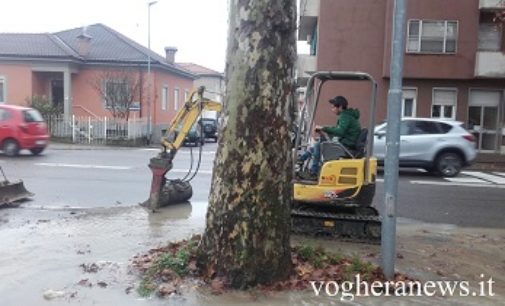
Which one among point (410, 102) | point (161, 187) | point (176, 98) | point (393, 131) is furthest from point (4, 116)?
point (176, 98)

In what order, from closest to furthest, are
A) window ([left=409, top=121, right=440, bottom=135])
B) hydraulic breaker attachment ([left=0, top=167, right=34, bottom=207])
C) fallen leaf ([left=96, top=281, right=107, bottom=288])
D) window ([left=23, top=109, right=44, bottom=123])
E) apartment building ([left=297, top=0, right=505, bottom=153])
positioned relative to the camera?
fallen leaf ([left=96, top=281, right=107, bottom=288]) < hydraulic breaker attachment ([left=0, top=167, right=34, bottom=207]) < window ([left=409, top=121, right=440, bottom=135]) < window ([left=23, top=109, right=44, bottom=123]) < apartment building ([left=297, top=0, right=505, bottom=153])

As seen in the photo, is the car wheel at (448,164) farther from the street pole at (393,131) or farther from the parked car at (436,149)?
the street pole at (393,131)

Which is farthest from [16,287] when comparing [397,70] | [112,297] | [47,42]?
[47,42]

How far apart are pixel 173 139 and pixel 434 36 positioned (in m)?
18.4

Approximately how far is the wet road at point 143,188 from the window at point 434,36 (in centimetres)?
844

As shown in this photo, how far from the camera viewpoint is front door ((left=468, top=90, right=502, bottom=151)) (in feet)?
84.0

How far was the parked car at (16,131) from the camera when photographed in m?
19.2

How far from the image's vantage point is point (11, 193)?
1039cm

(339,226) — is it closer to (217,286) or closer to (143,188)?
(217,286)

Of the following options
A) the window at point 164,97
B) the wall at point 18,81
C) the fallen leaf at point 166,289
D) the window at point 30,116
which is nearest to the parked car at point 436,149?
the window at point 30,116

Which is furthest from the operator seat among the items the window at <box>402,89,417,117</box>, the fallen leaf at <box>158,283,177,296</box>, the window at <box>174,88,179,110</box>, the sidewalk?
the window at <box>174,88,179,110</box>

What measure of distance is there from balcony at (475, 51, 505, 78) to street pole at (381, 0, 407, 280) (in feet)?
68.4

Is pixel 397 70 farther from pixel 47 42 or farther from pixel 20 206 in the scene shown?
pixel 47 42

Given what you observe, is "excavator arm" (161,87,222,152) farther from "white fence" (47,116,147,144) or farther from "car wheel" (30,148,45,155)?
"white fence" (47,116,147,144)
